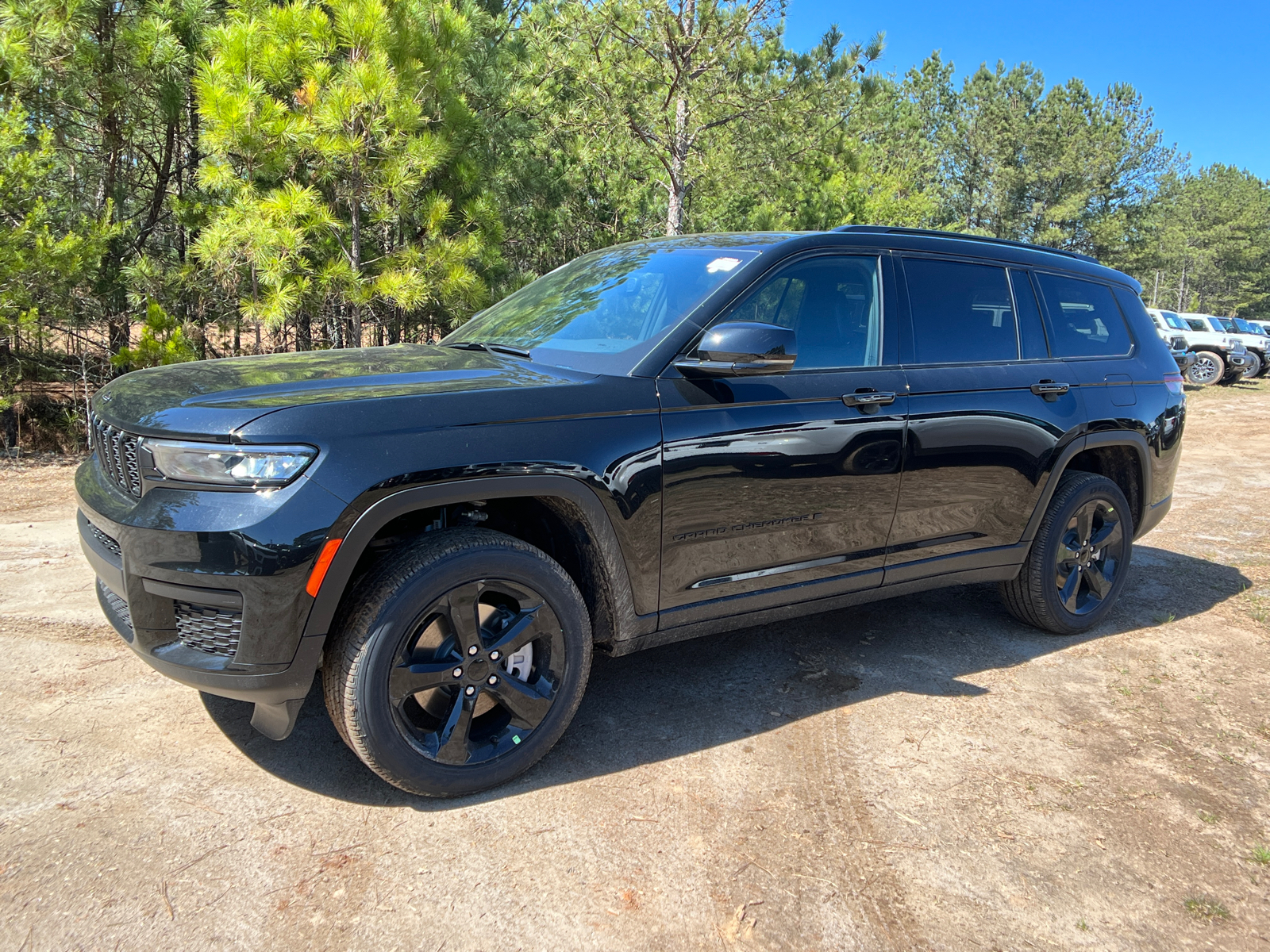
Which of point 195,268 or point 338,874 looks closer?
point 338,874

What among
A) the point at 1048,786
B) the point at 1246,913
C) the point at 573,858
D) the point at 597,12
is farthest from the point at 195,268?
the point at 1246,913

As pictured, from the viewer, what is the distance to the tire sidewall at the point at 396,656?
2566mm

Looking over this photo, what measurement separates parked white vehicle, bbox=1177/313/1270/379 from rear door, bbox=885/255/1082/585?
22414mm

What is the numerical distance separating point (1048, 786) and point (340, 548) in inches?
97.9

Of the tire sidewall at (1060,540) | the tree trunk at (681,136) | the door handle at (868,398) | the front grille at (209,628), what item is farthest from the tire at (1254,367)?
the front grille at (209,628)

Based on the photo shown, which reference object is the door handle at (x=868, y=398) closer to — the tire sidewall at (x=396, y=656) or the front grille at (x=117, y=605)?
the tire sidewall at (x=396, y=656)

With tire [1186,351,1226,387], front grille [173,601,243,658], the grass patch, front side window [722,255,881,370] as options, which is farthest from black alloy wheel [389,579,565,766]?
tire [1186,351,1226,387]

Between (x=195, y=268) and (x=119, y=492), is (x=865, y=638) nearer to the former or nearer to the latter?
(x=119, y=492)

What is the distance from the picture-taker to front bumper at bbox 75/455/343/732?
2365 millimetres

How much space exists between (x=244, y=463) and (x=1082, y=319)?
399 cm

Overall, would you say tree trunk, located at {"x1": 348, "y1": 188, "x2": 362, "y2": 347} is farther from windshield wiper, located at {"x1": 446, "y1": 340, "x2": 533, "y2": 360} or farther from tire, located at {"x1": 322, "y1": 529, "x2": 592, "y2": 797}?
tire, located at {"x1": 322, "y1": 529, "x2": 592, "y2": 797}

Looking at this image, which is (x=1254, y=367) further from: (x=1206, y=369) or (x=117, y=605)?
(x=117, y=605)

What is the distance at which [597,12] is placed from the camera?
1114cm

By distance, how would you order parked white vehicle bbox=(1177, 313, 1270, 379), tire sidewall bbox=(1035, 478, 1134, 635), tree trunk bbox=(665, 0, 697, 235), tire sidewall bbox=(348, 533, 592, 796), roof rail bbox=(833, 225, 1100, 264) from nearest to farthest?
1. tire sidewall bbox=(348, 533, 592, 796)
2. roof rail bbox=(833, 225, 1100, 264)
3. tire sidewall bbox=(1035, 478, 1134, 635)
4. tree trunk bbox=(665, 0, 697, 235)
5. parked white vehicle bbox=(1177, 313, 1270, 379)
